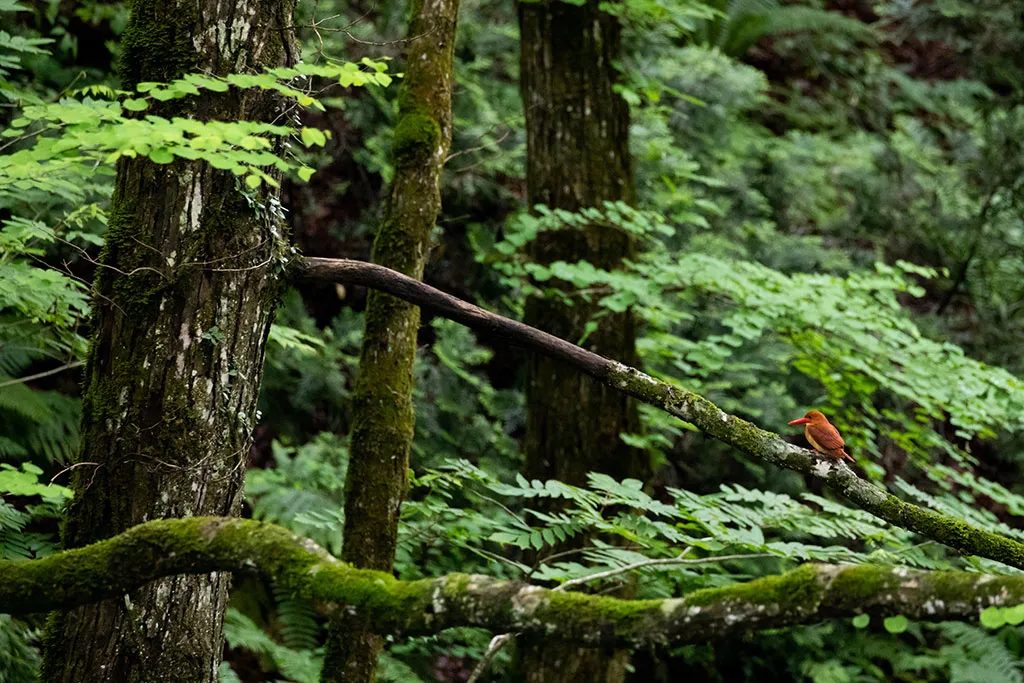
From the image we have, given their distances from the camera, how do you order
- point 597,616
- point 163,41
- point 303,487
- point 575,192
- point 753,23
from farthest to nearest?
point 753,23, point 303,487, point 575,192, point 163,41, point 597,616

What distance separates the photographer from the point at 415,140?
3350 millimetres

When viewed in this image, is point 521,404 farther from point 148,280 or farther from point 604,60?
point 148,280

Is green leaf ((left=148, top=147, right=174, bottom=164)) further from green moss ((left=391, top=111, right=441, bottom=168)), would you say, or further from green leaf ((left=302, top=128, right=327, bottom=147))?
green moss ((left=391, top=111, right=441, bottom=168))

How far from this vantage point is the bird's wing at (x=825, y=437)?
2.48m

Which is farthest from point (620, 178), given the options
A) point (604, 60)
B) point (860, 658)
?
point (860, 658)

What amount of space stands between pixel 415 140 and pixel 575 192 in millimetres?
1810

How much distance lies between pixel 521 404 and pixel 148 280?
453cm

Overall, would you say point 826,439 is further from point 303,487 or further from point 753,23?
point 753,23

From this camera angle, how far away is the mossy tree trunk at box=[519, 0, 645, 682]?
484cm

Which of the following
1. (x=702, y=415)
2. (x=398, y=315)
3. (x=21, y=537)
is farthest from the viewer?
(x=398, y=315)

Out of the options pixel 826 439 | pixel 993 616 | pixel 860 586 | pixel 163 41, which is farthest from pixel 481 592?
pixel 163 41

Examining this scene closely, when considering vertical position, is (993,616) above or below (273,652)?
above

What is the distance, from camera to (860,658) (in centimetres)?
687

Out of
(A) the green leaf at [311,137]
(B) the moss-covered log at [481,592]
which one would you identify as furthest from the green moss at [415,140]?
(B) the moss-covered log at [481,592]
